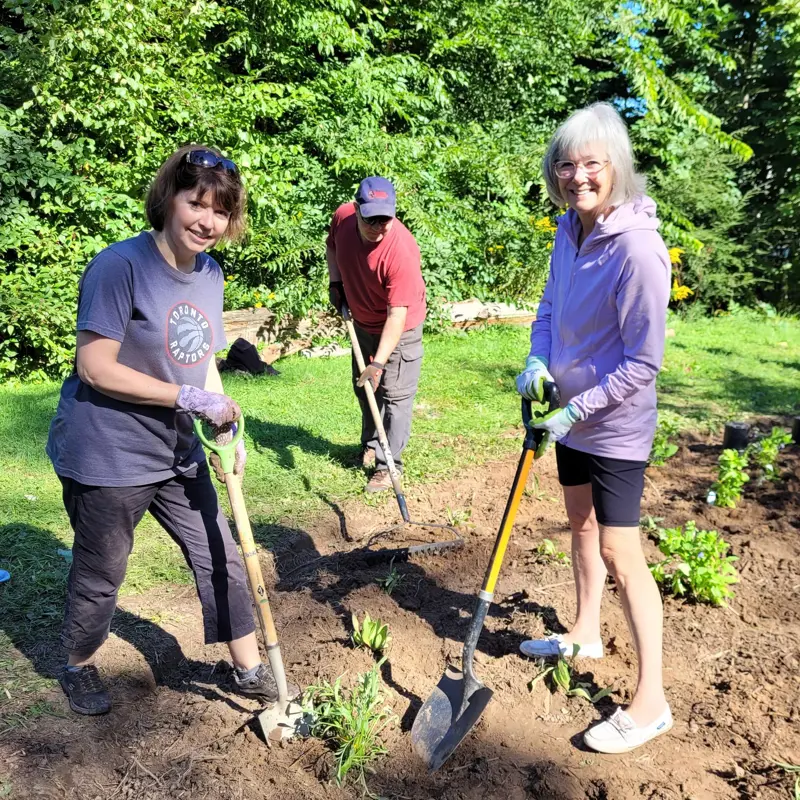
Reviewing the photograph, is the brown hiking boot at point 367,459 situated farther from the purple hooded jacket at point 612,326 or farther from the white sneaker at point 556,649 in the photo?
Result: the purple hooded jacket at point 612,326

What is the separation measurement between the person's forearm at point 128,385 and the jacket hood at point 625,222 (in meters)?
1.38

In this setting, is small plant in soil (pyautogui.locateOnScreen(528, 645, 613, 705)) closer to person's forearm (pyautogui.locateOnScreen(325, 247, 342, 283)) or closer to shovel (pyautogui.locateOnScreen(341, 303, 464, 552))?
shovel (pyautogui.locateOnScreen(341, 303, 464, 552))

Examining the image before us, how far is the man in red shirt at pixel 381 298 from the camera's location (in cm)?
454

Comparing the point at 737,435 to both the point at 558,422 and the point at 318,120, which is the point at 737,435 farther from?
the point at 318,120

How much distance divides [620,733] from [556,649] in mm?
529

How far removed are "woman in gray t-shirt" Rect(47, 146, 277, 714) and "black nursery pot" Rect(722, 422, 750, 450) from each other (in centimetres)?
399

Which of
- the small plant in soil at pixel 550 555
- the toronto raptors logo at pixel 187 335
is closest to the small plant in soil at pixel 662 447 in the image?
the small plant in soil at pixel 550 555

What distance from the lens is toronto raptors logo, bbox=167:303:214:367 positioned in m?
2.46

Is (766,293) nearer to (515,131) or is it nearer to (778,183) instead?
(778,183)

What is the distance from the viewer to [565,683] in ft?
9.67

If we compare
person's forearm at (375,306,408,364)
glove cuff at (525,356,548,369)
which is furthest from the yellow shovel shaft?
person's forearm at (375,306,408,364)

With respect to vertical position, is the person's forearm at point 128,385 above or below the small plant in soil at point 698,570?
above

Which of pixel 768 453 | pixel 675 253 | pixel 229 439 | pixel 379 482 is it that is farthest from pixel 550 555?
pixel 675 253

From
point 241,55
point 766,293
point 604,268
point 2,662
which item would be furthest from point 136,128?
point 766,293
